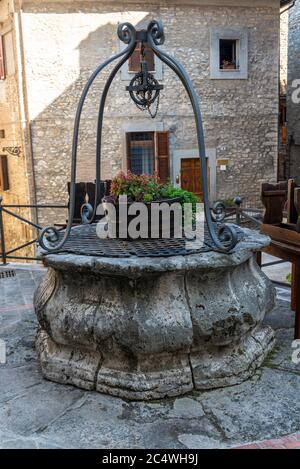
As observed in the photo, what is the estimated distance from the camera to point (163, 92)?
1324 centimetres

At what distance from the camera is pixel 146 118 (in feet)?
44.0

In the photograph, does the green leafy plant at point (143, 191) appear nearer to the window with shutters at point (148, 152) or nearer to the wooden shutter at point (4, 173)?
the window with shutters at point (148, 152)

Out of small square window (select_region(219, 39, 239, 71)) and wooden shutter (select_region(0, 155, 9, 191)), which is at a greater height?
small square window (select_region(219, 39, 239, 71))

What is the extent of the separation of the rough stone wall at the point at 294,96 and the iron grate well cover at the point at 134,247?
14385mm

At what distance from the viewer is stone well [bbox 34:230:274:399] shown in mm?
3145

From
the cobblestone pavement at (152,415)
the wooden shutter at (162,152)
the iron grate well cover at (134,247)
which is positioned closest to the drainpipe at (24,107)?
the wooden shutter at (162,152)

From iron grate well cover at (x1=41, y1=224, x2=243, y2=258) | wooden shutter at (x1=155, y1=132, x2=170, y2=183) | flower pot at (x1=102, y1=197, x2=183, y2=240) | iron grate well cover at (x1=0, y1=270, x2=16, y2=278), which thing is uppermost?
wooden shutter at (x1=155, y1=132, x2=170, y2=183)

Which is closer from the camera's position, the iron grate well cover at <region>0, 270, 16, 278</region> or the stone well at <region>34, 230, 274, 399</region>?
the stone well at <region>34, 230, 274, 399</region>

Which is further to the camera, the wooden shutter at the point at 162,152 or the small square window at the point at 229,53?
the wooden shutter at the point at 162,152

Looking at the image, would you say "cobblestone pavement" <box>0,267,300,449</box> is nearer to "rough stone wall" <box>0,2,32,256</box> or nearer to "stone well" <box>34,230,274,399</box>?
"stone well" <box>34,230,274,399</box>

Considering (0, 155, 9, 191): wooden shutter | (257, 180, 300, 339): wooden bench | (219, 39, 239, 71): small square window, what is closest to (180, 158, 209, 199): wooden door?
(219, 39, 239, 71): small square window

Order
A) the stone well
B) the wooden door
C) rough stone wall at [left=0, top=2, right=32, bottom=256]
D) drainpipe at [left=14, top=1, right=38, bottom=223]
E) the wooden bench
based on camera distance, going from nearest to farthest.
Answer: the stone well → the wooden bench → drainpipe at [left=14, top=1, right=38, bottom=223] → rough stone wall at [left=0, top=2, right=32, bottom=256] → the wooden door

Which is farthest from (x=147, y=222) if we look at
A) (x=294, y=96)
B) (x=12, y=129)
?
(x=294, y=96)

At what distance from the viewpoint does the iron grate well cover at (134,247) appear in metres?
3.44
